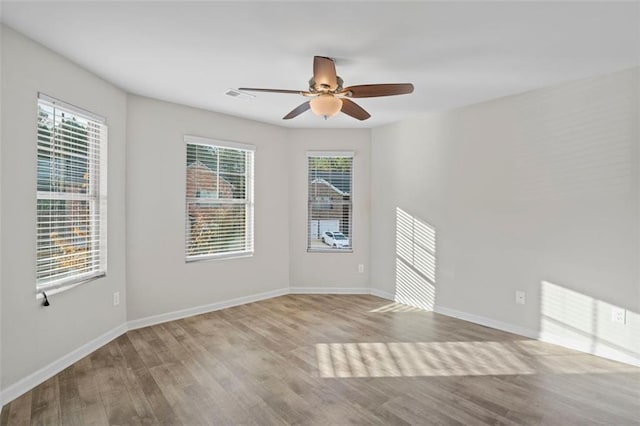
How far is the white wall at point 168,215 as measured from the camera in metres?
3.85

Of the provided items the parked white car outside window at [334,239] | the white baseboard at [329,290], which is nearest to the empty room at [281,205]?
the white baseboard at [329,290]

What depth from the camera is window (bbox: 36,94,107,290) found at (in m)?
2.75

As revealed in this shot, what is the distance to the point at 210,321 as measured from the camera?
409 centimetres

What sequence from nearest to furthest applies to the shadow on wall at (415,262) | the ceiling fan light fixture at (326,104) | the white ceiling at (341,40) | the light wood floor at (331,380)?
1. the white ceiling at (341,40)
2. the light wood floor at (331,380)
3. the ceiling fan light fixture at (326,104)
4. the shadow on wall at (415,262)

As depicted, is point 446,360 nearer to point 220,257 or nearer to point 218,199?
point 220,257

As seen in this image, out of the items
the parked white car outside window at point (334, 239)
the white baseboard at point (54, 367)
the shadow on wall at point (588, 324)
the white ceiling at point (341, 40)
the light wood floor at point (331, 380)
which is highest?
the white ceiling at point (341, 40)

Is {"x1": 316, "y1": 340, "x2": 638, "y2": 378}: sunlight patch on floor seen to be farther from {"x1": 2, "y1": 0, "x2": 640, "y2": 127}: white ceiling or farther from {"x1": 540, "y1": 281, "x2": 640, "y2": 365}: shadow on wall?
{"x1": 2, "y1": 0, "x2": 640, "y2": 127}: white ceiling

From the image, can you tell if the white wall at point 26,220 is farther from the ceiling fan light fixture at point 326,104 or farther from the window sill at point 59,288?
the ceiling fan light fixture at point 326,104

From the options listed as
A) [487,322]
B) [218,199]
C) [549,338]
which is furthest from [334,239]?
[549,338]

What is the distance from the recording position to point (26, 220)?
2.55 m

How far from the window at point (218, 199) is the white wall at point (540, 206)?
2.28 meters

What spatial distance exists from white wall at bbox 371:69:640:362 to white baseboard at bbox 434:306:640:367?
1 centimetres

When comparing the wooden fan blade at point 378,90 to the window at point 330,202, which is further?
the window at point 330,202

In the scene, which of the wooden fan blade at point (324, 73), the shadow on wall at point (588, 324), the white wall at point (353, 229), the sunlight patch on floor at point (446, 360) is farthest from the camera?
the white wall at point (353, 229)
